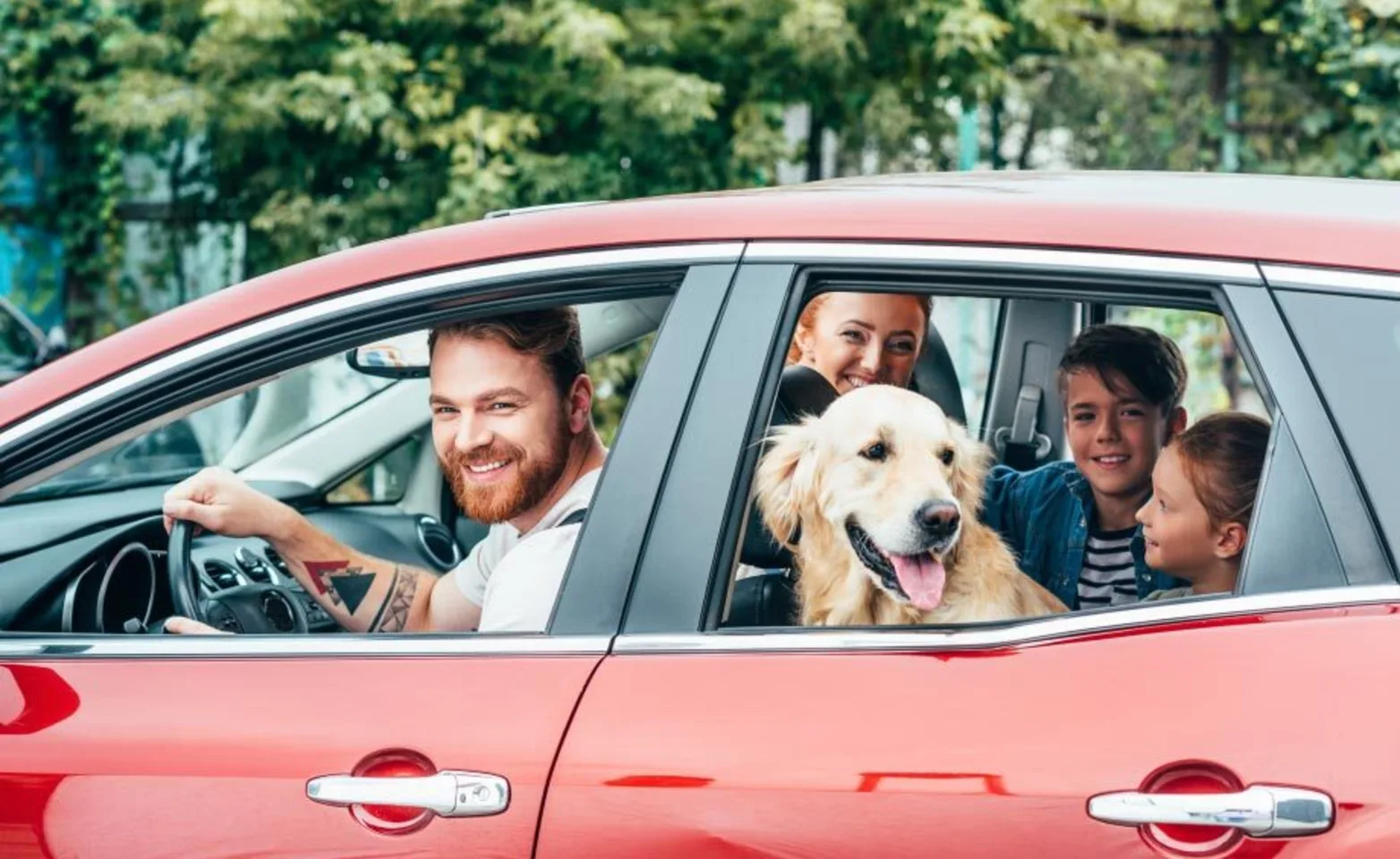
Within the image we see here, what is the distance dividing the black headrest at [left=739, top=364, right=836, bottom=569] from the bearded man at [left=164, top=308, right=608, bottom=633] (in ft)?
0.73

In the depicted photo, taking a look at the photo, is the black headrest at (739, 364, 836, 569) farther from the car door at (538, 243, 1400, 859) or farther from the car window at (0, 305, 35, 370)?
the car window at (0, 305, 35, 370)

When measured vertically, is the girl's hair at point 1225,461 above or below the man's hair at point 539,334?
below

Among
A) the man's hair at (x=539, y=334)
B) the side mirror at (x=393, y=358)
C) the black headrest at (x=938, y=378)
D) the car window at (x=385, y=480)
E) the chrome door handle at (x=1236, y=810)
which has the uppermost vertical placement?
the car window at (x=385, y=480)

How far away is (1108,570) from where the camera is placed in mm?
2535

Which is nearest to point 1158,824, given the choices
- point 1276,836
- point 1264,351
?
point 1276,836

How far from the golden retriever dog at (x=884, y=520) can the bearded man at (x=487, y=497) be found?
29 centimetres

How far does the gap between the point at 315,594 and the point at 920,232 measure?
1.18 meters

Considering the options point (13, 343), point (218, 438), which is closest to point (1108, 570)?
point (218, 438)

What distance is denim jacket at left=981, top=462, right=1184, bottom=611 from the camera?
2.46 m

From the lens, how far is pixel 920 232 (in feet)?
6.62

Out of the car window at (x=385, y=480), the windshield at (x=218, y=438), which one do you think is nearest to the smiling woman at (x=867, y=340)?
the windshield at (x=218, y=438)

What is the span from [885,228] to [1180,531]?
1.93 feet

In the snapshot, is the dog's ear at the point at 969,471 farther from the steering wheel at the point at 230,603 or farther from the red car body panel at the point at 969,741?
the steering wheel at the point at 230,603

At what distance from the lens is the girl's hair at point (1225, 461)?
2170 millimetres
